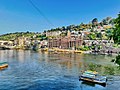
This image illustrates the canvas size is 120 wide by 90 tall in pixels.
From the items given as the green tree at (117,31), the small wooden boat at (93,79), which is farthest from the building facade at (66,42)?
the green tree at (117,31)

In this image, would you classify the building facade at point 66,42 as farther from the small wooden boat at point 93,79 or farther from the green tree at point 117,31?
the green tree at point 117,31

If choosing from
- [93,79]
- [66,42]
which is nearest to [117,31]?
[93,79]

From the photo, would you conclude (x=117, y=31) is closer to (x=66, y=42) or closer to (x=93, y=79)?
(x=93, y=79)

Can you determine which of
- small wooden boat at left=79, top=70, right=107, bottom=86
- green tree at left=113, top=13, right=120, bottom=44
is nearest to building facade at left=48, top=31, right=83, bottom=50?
small wooden boat at left=79, top=70, right=107, bottom=86

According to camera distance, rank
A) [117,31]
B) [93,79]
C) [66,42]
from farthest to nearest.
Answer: [66,42] → [93,79] → [117,31]

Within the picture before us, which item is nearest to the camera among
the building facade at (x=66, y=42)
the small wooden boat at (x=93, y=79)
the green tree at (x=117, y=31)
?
the green tree at (x=117, y=31)

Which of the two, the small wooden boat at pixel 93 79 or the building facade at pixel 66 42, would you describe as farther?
the building facade at pixel 66 42

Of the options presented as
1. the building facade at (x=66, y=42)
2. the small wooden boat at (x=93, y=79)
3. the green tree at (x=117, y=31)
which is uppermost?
the building facade at (x=66, y=42)

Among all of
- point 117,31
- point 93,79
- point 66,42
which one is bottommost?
point 93,79

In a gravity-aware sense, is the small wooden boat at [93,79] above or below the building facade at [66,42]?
below

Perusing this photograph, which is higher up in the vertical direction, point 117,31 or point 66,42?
point 66,42

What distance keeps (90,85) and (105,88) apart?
247 cm

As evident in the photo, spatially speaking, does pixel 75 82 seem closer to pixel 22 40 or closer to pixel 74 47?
pixel 74 47

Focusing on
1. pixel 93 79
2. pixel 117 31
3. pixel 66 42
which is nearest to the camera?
pixel 117 31
